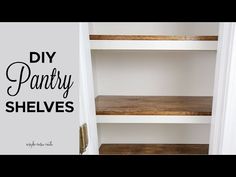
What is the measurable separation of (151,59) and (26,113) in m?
0.82

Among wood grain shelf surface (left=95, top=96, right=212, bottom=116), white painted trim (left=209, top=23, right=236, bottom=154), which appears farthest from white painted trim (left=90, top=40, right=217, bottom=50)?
wood grain shelf surface (left=95, top=96, right=212, bottom=116)

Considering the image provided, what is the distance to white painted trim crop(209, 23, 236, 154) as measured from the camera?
715 mm

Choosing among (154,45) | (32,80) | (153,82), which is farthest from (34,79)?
(153,82)

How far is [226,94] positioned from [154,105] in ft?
1.21

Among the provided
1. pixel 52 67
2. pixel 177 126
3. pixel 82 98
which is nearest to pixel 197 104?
pixel 177 126

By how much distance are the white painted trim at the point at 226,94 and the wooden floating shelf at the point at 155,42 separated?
14 cm

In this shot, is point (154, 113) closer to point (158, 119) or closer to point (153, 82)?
point (158, 119)

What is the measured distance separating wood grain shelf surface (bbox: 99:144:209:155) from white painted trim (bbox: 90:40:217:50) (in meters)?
0.54

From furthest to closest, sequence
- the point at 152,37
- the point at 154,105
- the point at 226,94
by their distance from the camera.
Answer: the point at 154,105, the point at 152,37, the point at 226,94

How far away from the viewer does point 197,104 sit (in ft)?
3.52

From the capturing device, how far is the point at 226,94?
74 centimetres

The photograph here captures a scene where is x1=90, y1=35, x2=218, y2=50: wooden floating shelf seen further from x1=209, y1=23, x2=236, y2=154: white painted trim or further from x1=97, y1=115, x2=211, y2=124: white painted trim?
x1=97, y1=115, x2=211, y2=124: white painted trim
